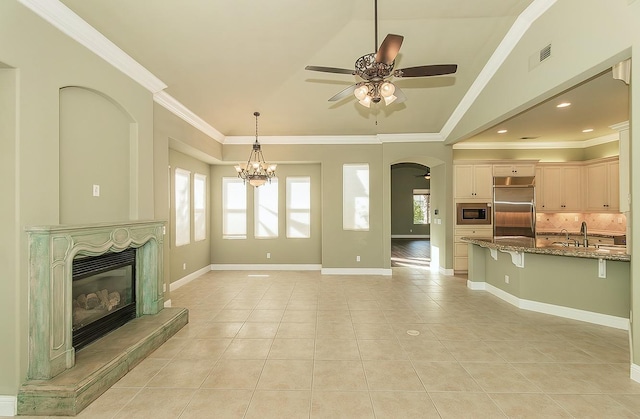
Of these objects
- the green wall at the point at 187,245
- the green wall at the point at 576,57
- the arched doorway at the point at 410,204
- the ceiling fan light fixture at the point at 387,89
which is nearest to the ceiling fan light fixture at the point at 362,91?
the ceiling fan light fixture at the point at 387,89

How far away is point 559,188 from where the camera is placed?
702 centimetres

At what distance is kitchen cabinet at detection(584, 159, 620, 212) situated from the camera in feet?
20.7

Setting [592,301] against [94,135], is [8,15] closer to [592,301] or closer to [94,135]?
[94,135]

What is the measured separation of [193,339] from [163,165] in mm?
2530

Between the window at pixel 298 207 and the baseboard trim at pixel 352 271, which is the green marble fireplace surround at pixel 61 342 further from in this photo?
the window at pixel 298 207

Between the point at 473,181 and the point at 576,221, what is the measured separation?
2.80 m

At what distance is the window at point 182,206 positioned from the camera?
591 centimetres

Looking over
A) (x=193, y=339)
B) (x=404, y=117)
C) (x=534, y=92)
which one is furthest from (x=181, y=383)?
(x=404, y=117)

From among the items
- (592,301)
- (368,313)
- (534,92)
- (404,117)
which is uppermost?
(404,117)

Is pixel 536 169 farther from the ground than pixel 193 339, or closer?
farther from the ground

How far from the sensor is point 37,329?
2.31 metres

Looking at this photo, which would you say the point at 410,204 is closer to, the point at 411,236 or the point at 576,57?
the point at 411,236

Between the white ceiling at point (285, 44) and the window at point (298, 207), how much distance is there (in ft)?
6.74

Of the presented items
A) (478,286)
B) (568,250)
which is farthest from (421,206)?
→ (568,250)
